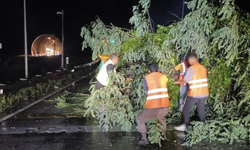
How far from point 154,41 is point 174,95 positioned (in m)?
1.40

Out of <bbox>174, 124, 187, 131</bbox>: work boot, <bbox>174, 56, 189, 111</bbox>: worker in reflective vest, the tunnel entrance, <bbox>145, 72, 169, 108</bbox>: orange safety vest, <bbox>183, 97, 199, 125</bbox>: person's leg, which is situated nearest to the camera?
<bbox>145, 72, 169, 108</bbox>: orange safety vest

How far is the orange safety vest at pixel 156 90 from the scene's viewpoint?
4504mm

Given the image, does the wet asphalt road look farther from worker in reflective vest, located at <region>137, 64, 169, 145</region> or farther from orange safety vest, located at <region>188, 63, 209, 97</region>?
orange safety vest, located at <region>188, 63, 209, 97</region>

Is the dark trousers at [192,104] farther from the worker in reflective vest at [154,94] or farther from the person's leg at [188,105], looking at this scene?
the worker in reflective vest at [154,94]

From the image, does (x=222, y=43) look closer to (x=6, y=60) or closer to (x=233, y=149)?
(x=233, y=149)

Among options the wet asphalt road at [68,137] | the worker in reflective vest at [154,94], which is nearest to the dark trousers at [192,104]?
the wet asphalt road at [68,137]

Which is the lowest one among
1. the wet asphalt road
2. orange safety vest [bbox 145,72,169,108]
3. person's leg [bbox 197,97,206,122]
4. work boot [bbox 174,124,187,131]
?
the wet asphalt road

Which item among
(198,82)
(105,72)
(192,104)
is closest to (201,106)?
(192,104)

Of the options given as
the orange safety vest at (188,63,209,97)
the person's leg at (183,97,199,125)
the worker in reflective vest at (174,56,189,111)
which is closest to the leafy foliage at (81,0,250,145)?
the worker in reflective vest at (174,56,189,111)

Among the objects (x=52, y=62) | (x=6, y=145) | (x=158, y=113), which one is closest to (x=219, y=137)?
(x=158, y=113)

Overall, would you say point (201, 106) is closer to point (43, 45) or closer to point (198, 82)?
point (198, 82)

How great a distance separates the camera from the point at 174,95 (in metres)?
6.11

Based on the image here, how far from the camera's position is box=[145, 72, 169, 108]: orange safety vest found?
4.50 metres

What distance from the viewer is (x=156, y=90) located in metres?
4.52
